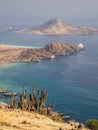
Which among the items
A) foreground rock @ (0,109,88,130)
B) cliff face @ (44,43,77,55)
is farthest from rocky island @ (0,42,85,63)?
foreground rock @ (0,109,88,130)

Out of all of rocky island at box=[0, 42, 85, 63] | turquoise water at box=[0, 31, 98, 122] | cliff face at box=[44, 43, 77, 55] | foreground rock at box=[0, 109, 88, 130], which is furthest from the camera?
cliff face at box=[44, 43, 77, 55]

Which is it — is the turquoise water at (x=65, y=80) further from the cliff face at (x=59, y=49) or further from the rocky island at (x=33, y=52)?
the cliff face at (x=59, y=49)

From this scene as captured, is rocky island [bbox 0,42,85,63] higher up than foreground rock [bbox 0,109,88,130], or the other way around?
foreground rock [bbox 0,109,88,130]

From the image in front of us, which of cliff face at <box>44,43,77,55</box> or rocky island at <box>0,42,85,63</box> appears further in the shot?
cliff face at <box>44,43,77,55</box>

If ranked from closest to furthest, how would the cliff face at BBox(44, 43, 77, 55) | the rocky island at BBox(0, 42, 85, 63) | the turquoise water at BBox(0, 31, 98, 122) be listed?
the turquoise water at BBox(0, 31, 98, 122)
the rocky island at BBox(0, 42, 85, 63)
the cliff face at BBox(44, 43, 77, 55)

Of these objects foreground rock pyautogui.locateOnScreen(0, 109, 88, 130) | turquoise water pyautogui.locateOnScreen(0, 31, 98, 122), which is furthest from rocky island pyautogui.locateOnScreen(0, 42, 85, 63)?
foreground rock pyautogui.locateOnScreen(0, 109, 88, 130)

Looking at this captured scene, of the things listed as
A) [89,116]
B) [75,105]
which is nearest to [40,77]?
[75,105]

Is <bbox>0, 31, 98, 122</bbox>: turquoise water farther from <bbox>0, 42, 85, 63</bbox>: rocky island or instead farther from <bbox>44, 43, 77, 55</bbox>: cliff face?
<bbox>44, 43, 77, 55</bbox>: cliff face

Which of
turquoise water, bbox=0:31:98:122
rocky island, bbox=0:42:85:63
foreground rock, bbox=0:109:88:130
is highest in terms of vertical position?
foreground rock, bbox=0:109:88:130
